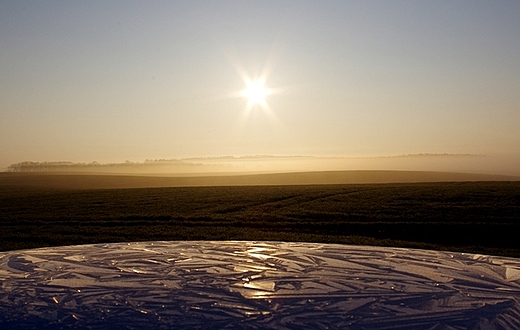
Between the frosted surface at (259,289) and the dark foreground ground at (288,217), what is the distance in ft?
26.0

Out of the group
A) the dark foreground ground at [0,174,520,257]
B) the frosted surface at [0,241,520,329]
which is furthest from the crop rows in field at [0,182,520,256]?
the frosted surface at [0,241,520,329]

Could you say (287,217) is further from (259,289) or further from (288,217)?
(259,289)

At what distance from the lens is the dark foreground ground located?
41.6 feet

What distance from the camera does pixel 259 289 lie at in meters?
3.10

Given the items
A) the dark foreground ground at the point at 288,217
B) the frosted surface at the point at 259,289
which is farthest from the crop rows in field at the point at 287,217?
the frosted surface at the point at 259,289

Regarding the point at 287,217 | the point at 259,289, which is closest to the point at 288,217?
the point at 287,217

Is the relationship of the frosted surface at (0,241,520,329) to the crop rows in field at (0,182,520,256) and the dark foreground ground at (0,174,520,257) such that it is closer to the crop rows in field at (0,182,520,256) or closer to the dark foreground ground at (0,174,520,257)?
the dark foreground ground at (0,174,520,257)

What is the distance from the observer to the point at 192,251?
177 inches

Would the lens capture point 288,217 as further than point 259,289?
Yes

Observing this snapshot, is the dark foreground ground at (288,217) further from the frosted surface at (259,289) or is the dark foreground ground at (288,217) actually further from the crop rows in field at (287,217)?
the frosted surface at (259,289)

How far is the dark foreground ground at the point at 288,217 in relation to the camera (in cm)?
1268

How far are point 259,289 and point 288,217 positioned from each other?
42.8 ft

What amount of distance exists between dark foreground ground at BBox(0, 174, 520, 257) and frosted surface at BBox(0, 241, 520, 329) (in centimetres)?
793

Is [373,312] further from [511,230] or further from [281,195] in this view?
[281,195]
